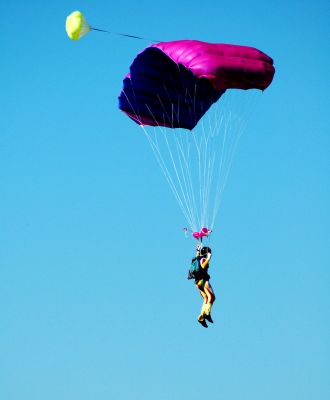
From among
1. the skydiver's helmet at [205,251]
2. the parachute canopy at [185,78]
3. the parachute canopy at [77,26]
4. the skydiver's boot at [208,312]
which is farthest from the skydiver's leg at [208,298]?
the parachute canopy at [77,26]

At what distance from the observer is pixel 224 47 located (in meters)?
30.8

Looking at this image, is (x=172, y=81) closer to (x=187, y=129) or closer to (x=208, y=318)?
(x=187, y=129)

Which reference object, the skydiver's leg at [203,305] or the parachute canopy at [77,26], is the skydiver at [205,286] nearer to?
the skydiver's leg at [203,305]

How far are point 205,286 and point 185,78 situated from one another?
482cm

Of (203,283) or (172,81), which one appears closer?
(203,283)

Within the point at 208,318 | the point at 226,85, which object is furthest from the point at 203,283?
the point at 226,85

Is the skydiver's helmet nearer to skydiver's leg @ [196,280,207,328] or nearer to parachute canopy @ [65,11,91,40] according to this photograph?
skydiver's leg @ [196,280,207,328]

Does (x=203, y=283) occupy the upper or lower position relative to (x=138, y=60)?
lower

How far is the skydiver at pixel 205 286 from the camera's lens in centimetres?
2991

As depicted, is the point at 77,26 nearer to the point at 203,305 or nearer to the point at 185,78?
the point at 185,78

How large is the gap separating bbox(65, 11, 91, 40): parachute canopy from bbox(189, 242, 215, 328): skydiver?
527 centimetres

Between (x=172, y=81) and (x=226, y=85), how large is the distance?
2591mm

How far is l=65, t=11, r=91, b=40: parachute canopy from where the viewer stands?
100 feet

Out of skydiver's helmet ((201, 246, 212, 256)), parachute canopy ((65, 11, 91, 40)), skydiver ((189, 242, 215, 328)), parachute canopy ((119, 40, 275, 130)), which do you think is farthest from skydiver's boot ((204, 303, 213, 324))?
parachute canopy ((65, 11, 91, 40))
